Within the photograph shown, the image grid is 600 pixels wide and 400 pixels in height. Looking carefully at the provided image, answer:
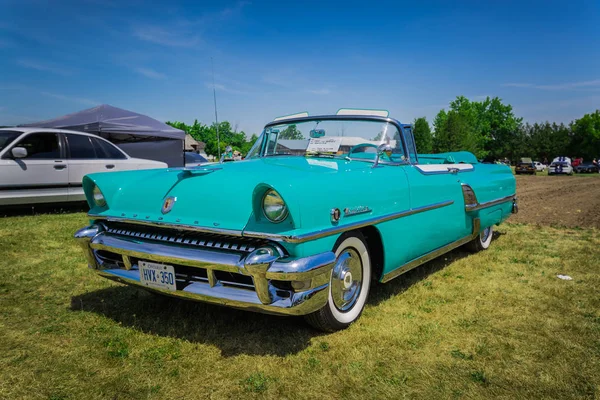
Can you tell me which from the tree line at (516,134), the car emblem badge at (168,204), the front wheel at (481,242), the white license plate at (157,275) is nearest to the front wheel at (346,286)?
the white license plate at (157,275)

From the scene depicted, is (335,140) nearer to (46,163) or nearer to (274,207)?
(274,207)

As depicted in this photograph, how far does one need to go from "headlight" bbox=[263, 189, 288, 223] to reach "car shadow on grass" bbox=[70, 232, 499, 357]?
0.83 m

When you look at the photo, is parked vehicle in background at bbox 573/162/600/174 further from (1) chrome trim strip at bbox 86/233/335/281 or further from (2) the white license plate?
(2) the white license plate

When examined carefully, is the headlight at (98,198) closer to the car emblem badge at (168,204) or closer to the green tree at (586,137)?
the car emblem badge at (168,204)

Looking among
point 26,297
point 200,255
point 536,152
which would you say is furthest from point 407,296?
point 536,152

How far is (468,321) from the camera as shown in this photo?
3086 mm

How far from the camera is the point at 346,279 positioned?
9.43 feet

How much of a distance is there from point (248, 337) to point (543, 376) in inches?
66.8

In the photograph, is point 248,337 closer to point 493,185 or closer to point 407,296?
point 407,296

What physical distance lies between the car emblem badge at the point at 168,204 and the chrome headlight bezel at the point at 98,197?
68 centimetres

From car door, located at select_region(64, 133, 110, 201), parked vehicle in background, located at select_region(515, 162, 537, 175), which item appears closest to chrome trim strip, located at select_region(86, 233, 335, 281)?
car door, located at select_region(64, 133, 110, 201)

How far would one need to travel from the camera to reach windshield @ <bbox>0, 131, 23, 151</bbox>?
275 inches

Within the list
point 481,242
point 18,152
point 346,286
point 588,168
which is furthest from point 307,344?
point 588,168

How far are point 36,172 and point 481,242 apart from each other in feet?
22.3
